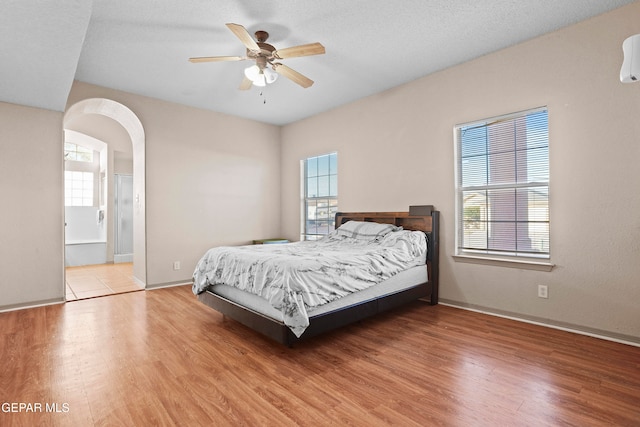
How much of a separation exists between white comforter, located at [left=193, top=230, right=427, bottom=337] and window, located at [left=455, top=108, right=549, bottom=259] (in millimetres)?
604

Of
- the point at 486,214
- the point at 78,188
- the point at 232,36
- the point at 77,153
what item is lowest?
the point at 486,214

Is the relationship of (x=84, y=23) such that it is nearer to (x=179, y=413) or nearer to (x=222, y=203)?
(x=179, y=413)

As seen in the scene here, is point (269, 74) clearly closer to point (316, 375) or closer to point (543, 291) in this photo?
point (316, 375)

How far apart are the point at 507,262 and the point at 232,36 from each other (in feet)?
11.3

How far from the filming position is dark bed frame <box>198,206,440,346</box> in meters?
2.43

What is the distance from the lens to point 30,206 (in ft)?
11.8

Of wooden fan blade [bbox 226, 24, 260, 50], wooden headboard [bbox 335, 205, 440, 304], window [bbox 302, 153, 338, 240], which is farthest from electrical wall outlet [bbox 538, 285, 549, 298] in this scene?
wooden fan blade [bbox 226, 24, 260, 50]

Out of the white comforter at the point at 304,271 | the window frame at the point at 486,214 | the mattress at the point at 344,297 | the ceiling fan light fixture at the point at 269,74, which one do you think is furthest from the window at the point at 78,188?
A: the window frame at the point at 486,214

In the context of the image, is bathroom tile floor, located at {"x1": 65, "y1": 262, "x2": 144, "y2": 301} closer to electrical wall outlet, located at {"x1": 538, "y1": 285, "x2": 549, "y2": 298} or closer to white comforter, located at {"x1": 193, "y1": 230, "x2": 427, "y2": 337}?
white comforter, located at {"x1": 193, "y1": 230, "x2": 427, "y2": 337}

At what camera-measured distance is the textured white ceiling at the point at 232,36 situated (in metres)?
2.36

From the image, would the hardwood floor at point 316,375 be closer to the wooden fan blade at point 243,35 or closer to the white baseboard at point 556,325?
the white baseboard at point 556,325

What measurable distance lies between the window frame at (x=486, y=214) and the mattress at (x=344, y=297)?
1.84 feet

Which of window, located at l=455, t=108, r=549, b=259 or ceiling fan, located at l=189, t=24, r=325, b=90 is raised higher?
ceiling fan, located at l=189, t=24, r=325, b=90

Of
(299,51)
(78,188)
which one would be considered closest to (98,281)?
(78,188)
